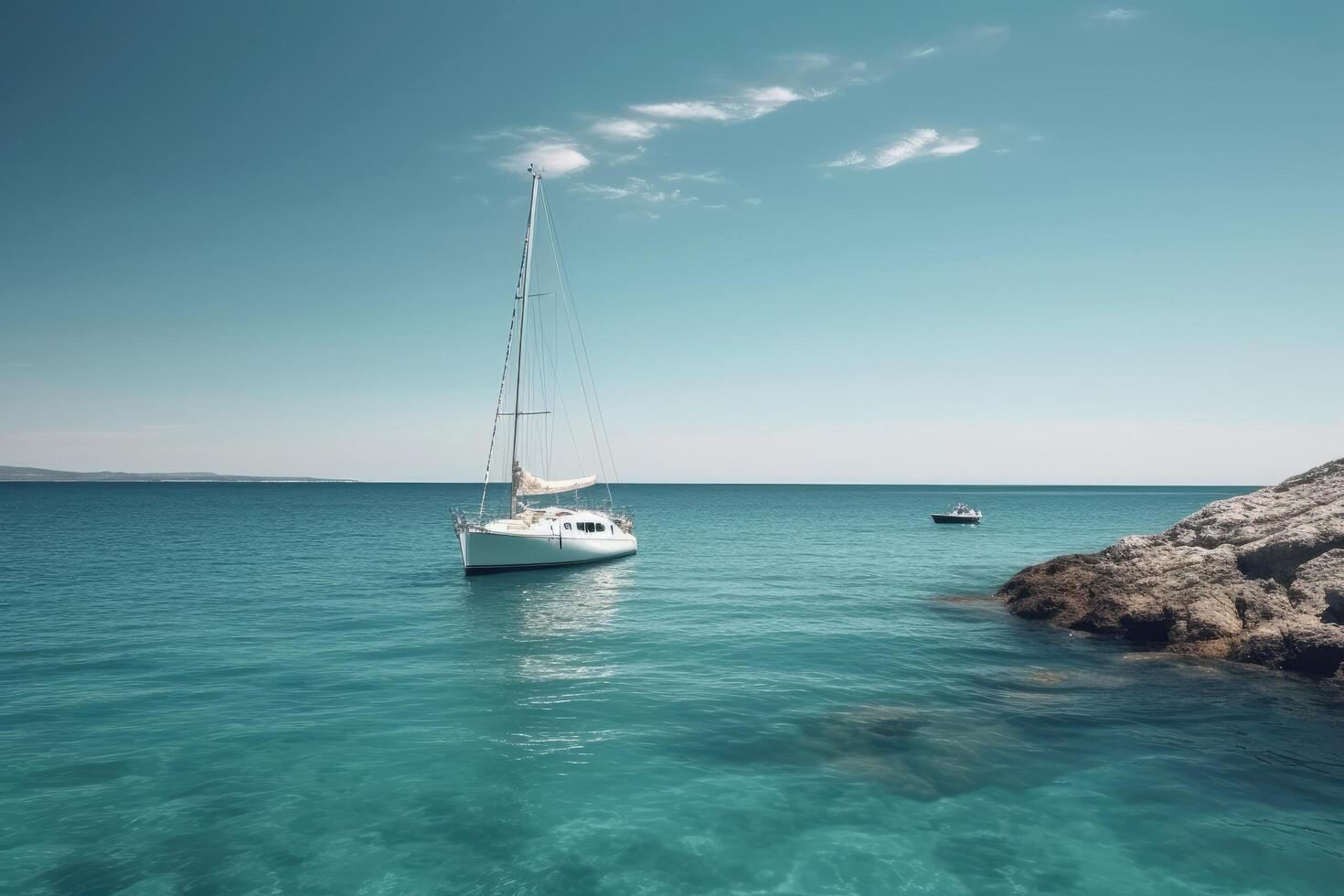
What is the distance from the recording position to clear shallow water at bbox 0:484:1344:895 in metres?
10.1

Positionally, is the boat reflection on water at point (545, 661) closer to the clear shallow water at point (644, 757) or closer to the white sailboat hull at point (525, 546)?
Answer: the clear shallow water at point (644, 757)

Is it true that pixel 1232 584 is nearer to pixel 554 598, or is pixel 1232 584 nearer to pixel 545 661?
pixel 545 661

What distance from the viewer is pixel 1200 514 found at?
100.0ft

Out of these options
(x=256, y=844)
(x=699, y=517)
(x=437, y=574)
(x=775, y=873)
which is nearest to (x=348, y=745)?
(x=256, y=844)

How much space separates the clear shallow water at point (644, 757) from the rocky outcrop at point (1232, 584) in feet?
4.55

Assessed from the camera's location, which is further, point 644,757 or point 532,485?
point 532,485

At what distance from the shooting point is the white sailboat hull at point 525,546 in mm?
38750

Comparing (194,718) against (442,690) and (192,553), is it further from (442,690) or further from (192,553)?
(192,553)

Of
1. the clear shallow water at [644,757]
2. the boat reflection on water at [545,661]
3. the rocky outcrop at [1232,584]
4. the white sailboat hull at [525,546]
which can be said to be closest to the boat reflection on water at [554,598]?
the boat reflection on water at [545,661]

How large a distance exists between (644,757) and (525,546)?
89.6 feet

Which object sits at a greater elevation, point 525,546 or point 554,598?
point 525,546

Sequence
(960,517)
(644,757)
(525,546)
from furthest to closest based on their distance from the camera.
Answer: (960,517)
(525,546)
(644,757)

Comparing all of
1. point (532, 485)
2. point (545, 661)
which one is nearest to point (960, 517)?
point (532, 485)

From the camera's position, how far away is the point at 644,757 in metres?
13.8
